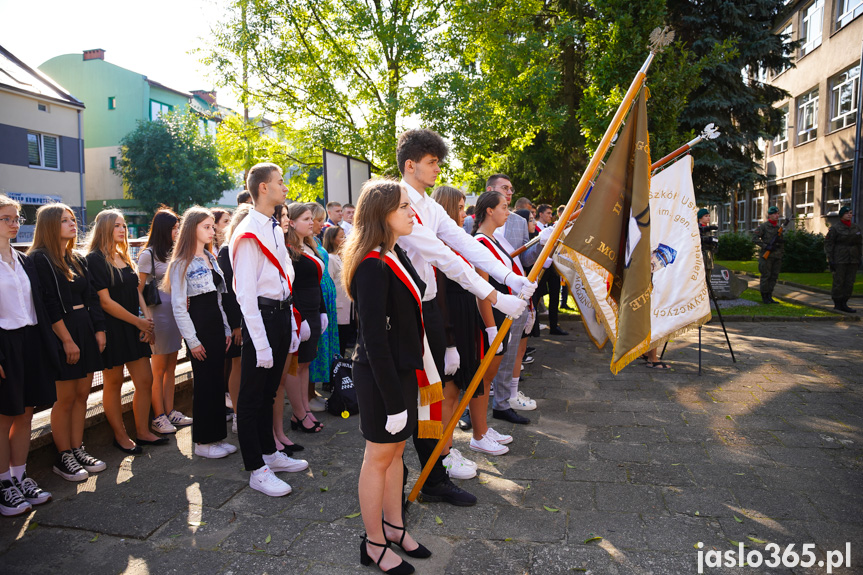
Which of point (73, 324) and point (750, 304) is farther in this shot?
point (750, 304)

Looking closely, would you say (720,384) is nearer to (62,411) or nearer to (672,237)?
(672,237)

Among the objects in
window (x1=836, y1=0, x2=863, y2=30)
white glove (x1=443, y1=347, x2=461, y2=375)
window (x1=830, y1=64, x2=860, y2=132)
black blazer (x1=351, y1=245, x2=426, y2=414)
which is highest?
window (x1=836, y1=0, x2=863, y2=30)

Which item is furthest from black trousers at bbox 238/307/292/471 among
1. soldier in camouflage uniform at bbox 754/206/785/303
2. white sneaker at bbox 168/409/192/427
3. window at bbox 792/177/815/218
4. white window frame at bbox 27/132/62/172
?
window at bbox 792/177/815/218

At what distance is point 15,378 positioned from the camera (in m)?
3.71

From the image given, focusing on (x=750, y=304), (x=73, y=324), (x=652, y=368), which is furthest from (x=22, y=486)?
(x=750, y=304)

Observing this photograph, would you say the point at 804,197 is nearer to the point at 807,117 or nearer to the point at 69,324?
the point at 807,117

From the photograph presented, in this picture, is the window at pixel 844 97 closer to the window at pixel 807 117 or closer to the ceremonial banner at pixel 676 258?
the window at pixel 807 117

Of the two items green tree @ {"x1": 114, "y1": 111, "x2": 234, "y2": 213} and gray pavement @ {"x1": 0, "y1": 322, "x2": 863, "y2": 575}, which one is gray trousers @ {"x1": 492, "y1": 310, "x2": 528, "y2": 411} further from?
green tree @ {"x1": 114, "y1": 111, "x2": 234, "y2": 213}

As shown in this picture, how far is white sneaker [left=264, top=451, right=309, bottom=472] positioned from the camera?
14.1 ft

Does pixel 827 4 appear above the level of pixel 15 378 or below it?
above

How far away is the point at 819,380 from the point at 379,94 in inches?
417

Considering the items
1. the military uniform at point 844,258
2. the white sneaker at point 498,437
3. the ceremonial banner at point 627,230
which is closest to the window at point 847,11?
the military uniform at point 844,258

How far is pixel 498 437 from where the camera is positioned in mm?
4809

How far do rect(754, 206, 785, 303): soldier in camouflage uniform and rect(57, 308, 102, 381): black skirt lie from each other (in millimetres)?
13194
